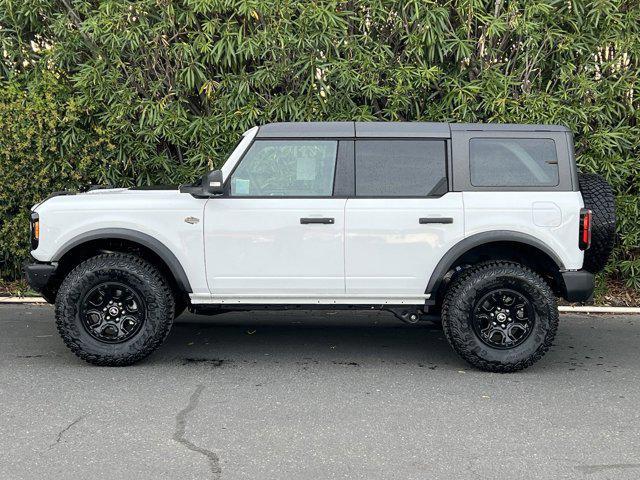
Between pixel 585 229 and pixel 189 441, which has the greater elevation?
pixel 585 229

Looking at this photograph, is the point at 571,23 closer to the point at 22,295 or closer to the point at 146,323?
the point at 146,323

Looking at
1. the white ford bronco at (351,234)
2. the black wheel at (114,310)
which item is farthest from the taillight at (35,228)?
the black wheel at (114,310)

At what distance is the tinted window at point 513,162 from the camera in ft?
19.5

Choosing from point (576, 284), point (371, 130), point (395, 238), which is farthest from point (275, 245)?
point (576, 284)

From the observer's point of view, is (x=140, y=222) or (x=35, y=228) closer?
(x=140, y=222)

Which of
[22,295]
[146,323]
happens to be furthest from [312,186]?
[22,295]

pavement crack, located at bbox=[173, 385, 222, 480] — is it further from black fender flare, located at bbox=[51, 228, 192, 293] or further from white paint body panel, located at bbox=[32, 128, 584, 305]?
white paint body panel, located at bbox=[32, 128, 584, 305]

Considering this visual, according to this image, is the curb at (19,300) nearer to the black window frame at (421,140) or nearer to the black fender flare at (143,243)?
the black fender flare at (143,243)

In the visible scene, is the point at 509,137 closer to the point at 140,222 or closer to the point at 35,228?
the point at 140,222

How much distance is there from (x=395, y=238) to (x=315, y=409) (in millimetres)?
1416

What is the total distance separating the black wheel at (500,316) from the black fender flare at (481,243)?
0.50 feet

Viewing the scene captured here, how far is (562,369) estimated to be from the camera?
20.0 feet

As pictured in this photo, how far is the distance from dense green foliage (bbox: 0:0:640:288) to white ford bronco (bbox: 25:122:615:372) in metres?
2.32

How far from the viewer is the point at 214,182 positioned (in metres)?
5.77
